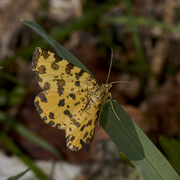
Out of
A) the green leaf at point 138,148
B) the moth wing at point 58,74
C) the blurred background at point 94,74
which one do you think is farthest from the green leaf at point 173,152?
the blurred background at point 94,74

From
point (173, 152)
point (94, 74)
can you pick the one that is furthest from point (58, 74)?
point (94, 74)

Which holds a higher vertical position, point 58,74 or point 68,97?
point 58,74

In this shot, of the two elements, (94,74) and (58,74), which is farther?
(94,74)

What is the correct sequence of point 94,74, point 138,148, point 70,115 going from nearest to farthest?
point 138,148
point 70,115
point 94,74

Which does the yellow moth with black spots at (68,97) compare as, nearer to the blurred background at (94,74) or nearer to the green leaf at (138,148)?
the green leaf at (138,148)

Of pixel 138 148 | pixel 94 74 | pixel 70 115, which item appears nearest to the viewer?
pixel 138 148

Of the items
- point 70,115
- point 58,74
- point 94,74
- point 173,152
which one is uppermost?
point 58,74

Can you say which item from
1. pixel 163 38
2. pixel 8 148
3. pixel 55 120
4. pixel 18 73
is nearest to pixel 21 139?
pixel 8 148

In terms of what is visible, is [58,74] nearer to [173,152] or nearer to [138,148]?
[138,148]
